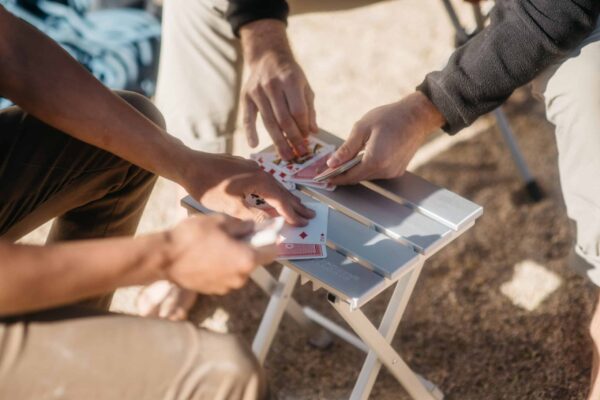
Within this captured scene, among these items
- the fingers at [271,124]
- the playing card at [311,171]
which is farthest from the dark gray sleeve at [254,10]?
the playing card at [311,171]

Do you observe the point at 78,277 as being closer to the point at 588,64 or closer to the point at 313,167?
the point at 313,167

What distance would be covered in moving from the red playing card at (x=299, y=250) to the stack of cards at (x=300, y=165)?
24 cm

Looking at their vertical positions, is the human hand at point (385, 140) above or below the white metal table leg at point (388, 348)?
above

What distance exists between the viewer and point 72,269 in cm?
123

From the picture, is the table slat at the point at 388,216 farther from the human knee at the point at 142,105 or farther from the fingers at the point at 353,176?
the human knee at the point at 142,105

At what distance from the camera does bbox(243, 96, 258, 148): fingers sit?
6.81ft

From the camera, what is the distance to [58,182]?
5.60ft

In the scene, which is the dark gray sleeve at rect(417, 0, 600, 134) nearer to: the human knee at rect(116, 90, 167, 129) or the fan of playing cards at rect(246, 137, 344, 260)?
the fan of playing cards at rect(246, 137, 344, 260)

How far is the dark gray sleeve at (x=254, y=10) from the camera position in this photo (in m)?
2.19

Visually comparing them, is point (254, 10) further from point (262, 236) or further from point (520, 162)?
point (520, 162)

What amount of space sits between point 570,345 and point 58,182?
4.89ft

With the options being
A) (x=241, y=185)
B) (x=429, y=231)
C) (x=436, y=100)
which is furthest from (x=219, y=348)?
(x=436, y=100)

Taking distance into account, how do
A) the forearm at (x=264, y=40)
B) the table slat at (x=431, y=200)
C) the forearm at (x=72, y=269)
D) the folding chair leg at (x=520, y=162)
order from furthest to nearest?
the folding chair leg at (x=520, y=162), the forearm at (x=264, y=40), the table slat at (x=431, y=200), the forearm at (x=72, y=269)

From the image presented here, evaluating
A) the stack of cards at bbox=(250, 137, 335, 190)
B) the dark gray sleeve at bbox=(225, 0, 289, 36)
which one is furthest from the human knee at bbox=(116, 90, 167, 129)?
the dark gray sleeve at bbox=(225, 0, 289, 36)
